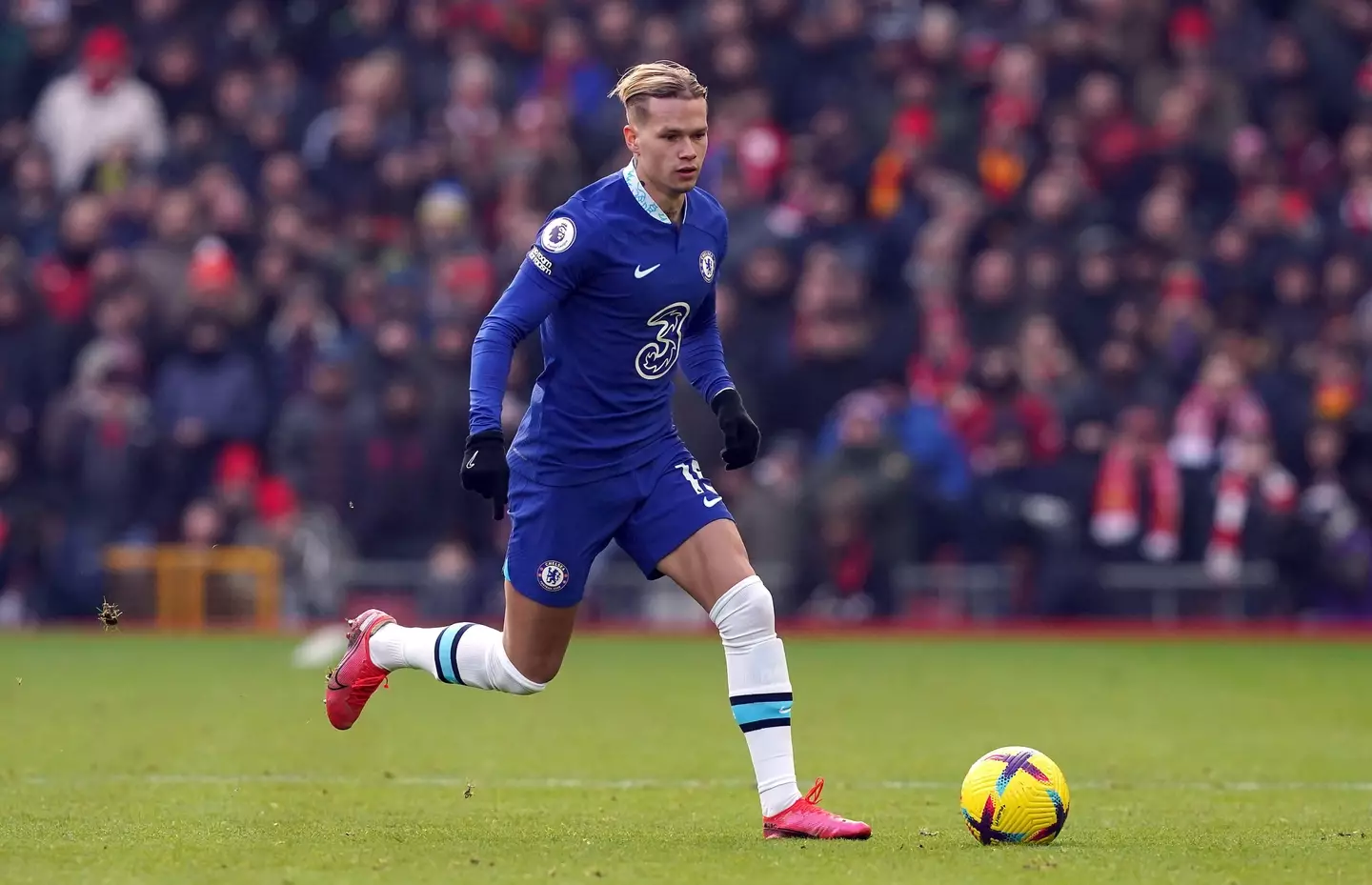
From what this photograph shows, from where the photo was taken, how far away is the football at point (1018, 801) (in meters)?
6.92

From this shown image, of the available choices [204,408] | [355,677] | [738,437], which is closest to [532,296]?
[738,437]

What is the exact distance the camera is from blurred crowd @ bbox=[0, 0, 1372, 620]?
16.3 meters

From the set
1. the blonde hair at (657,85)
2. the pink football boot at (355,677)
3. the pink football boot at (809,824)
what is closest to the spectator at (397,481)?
the pink football boot at (355,677)

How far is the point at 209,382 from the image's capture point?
16.9 meters

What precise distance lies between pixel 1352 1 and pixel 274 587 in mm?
10642

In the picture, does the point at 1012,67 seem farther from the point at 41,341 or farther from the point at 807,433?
the point at 41,341

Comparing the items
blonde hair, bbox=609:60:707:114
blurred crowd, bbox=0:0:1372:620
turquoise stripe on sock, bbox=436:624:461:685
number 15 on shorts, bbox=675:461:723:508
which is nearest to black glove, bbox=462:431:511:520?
number 15 on shorts, bbox=675:461:723:508

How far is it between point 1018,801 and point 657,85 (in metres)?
2.55

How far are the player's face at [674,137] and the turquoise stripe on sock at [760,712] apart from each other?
1696mm

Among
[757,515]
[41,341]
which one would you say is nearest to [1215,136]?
[757,515]

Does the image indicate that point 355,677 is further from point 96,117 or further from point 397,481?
point 96,117

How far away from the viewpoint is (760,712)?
7.16 meters

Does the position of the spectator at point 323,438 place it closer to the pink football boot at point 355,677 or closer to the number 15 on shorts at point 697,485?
the pink football boot at point 355,677

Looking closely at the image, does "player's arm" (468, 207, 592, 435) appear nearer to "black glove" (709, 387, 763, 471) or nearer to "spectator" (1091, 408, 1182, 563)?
"black glove" (709, 387, 763, 471)
